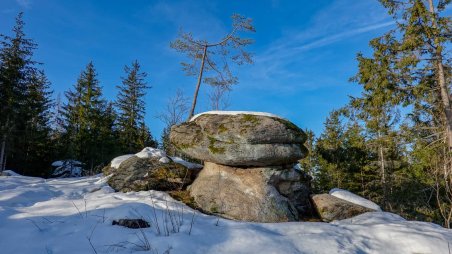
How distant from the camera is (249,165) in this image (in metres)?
7.83

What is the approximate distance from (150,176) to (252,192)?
112 inches

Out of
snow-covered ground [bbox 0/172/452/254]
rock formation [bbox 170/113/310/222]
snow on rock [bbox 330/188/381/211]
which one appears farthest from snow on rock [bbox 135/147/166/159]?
snow on rock [bbox 330/188/381/211]

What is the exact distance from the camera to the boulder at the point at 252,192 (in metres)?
6.84

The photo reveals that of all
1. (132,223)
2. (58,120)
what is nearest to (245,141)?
(132,223)

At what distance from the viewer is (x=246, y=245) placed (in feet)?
12.7

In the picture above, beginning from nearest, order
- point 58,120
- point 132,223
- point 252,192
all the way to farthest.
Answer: point 132,223, point 252,192, point 58,120

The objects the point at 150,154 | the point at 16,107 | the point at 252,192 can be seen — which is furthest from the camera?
the point at 16,107

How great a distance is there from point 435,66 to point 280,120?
8762 millimetres

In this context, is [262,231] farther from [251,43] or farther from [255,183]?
[251,43]

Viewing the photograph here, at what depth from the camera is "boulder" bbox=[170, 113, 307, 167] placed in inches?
297

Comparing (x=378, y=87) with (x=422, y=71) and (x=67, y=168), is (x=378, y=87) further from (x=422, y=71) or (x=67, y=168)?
(x=67, y=168)

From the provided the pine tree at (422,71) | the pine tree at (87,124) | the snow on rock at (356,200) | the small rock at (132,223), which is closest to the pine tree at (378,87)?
the pine tree at (422,71)

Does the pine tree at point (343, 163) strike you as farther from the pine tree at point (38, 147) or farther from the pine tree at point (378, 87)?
the pine tree at point (38, 147)

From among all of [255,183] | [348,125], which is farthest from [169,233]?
[348,125]
